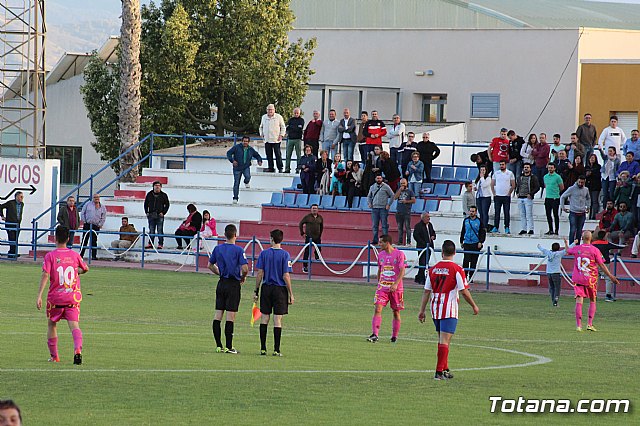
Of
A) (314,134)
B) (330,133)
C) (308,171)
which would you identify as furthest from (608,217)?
(314,134)

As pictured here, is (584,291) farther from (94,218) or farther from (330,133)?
(94,218)

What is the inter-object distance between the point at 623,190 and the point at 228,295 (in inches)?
634

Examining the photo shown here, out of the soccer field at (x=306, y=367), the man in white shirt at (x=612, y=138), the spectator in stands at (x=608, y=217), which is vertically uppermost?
the man in white shirt at (x=612, y=138)

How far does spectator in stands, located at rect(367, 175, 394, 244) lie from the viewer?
3206 cm

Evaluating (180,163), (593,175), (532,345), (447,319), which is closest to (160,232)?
(180,163)

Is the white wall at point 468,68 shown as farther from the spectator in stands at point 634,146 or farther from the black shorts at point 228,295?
the black shorts at point 228,295

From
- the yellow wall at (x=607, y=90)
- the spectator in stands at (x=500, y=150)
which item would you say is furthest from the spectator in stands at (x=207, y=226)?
the yellow wall at (x=607, y=90)

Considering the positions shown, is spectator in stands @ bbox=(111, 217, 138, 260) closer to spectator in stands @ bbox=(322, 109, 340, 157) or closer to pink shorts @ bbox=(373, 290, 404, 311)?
spectator in stands @ bbox=(322, 109, 340, 157)

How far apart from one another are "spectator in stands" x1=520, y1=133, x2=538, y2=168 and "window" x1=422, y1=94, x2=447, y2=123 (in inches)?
634

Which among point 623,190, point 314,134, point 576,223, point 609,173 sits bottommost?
point 576,223

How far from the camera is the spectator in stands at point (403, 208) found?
32.0 metres

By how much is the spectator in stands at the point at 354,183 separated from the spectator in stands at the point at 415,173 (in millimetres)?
1394

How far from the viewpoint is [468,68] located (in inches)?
1945

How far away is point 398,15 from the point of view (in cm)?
5331
